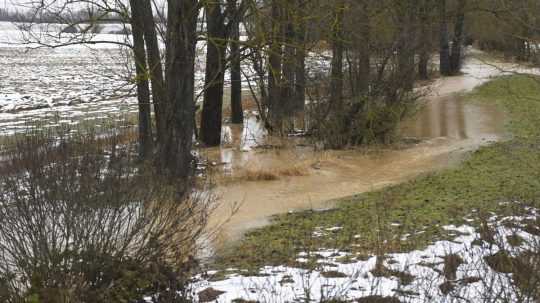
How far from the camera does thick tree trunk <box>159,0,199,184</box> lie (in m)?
11.1

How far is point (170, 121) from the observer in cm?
1148

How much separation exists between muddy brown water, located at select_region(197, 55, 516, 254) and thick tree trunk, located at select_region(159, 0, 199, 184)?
1130mm

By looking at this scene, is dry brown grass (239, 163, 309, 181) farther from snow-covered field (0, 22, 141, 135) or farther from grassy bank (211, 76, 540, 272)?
snow-covered field (0, 22, 141, 135)

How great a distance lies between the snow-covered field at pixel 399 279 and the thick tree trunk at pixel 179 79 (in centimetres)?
484

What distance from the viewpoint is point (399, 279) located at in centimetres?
588

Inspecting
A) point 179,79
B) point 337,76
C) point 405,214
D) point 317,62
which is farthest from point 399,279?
point 317,62

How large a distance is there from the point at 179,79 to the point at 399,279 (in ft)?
21.8

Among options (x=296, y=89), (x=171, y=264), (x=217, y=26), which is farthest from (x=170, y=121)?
(x=296, y=89)

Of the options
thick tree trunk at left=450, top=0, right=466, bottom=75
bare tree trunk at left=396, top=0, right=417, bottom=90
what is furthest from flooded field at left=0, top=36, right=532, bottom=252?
thick tree trunk at left=450, top=0, right=466, bottom=75

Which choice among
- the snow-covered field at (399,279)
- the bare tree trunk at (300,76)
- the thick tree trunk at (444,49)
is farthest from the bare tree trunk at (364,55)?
the thick tree trunk at (444,49)

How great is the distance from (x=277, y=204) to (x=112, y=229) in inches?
224

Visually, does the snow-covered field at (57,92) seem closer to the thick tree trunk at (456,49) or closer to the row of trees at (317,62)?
the row of trees at (317,62)

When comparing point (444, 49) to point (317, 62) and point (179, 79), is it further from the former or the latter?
point (179, 79)

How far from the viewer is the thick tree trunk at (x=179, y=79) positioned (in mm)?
11070
